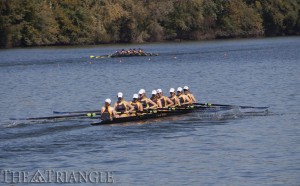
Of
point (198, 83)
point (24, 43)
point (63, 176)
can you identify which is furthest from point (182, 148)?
point (24, 43)

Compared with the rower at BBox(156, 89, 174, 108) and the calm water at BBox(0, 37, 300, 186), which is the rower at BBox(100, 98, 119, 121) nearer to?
the calm water at BBox(0, 37, 300, 186)

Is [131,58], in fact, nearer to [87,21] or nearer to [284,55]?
[284,55]

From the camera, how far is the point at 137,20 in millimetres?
104250

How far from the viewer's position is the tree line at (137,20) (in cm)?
9612

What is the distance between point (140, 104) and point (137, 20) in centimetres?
7411

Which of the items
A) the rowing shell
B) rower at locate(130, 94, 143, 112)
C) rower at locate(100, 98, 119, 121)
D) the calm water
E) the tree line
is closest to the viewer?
the calm water

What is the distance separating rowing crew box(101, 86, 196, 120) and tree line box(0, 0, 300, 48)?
62.4 metres

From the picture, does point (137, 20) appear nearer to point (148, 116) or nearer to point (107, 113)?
point (148, 116)

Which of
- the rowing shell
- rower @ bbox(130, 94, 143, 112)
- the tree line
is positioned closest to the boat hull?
the rowing shell

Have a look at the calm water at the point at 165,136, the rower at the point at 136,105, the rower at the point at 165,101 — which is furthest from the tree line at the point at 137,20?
the rower at the point at 136,105

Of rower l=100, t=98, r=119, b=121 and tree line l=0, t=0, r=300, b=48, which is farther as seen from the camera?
tree line l=0, t=0, r=300, b=48

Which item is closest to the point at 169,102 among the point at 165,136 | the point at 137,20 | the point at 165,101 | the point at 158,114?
the point at 165,101

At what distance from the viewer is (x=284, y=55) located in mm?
74500

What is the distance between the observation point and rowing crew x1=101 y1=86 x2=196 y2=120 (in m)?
29.3
